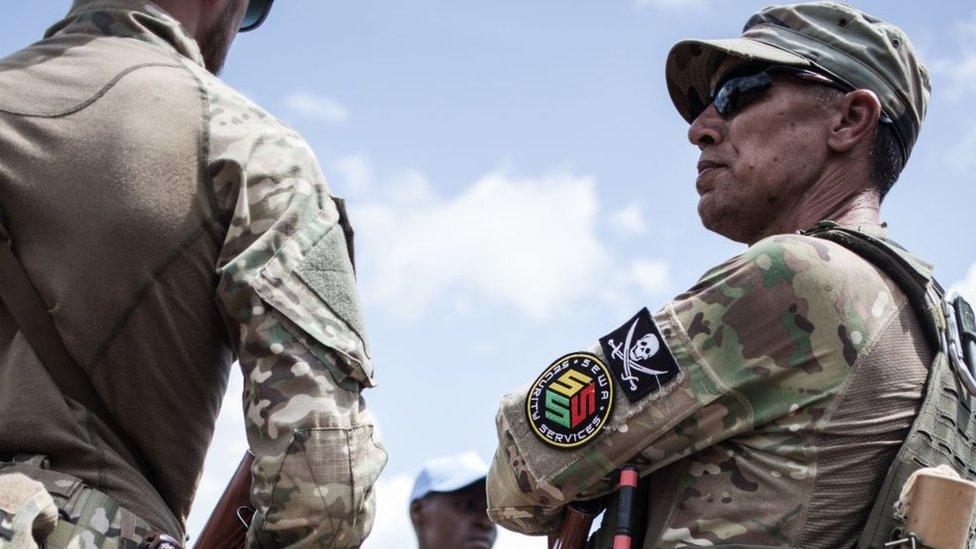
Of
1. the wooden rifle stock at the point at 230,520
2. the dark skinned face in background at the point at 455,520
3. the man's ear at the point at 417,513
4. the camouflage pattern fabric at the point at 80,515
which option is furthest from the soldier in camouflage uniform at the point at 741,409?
the man's ear at the point at 417,513

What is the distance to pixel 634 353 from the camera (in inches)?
128

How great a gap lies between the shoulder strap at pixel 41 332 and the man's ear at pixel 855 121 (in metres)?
2.46

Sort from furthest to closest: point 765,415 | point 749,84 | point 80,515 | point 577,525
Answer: point 749,84, point 577,525, point 765,415, point 80,515

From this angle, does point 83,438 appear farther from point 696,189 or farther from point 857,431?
point 696,189

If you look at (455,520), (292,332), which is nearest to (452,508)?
(455,520)

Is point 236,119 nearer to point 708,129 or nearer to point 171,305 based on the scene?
point 171,305

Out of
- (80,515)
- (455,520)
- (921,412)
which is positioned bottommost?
(455,520)

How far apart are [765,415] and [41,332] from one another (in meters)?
1.85

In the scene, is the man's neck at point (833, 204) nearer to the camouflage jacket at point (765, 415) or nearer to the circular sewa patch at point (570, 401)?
the camouflage jacket at point (765, 415)

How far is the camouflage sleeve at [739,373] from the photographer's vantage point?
3148 mm

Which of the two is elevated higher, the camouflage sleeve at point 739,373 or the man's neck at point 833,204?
the man's neck at point 833,204

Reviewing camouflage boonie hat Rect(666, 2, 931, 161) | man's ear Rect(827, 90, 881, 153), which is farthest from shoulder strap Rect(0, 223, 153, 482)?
man's ear Rect(827, 90, 881, 153)

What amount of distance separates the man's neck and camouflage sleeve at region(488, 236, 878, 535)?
59 centimetres

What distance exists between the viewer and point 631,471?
10.5 feet
